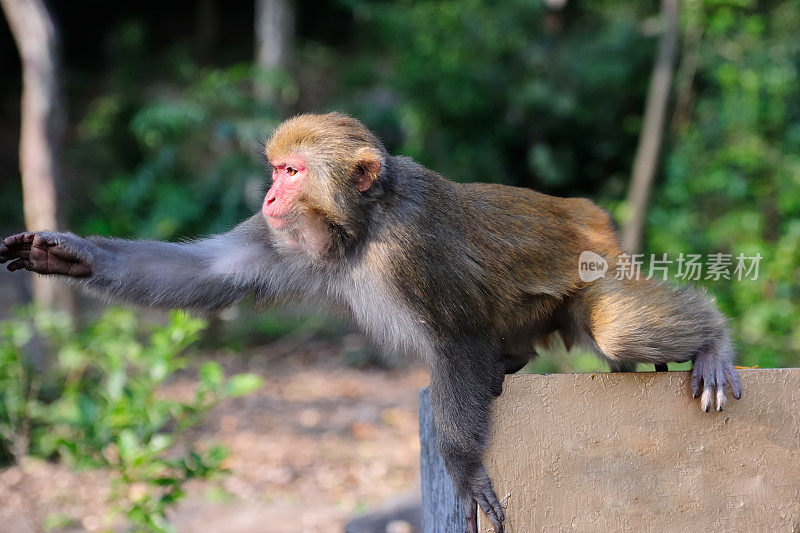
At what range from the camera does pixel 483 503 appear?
313 cm

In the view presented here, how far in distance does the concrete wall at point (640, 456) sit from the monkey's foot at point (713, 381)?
5 centimetres

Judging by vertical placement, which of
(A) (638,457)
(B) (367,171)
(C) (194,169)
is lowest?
(A) (638,457)

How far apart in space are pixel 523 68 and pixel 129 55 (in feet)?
39.0

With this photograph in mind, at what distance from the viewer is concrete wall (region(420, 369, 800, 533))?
3.21m

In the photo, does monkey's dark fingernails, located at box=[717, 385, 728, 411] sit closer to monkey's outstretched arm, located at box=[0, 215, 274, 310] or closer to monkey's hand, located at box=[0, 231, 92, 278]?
monkey's outstretched arm, located at box=[0, 215, 274, 310]

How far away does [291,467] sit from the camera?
23.3 feet

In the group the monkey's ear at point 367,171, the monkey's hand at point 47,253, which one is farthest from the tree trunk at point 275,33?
the monkey's ear at point 367,171

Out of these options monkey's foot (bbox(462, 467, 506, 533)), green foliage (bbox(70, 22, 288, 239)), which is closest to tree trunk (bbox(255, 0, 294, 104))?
green foliage (bbox(70, 22, 288, 239))

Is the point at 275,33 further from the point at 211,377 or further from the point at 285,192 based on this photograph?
the point at 285,192

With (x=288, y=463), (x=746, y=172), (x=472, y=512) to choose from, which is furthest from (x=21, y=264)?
(x=746, y=172)

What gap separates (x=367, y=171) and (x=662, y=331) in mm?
1404

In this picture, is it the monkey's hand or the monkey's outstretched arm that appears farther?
the monkey's outstretched arm

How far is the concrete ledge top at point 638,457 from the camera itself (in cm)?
321

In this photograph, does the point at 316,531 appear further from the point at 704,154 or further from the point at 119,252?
the point at 704,154
